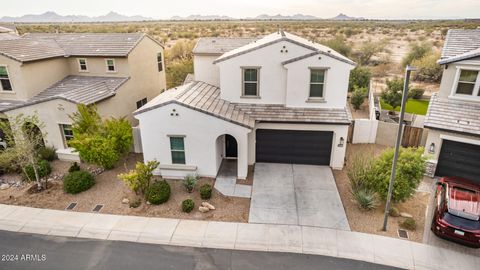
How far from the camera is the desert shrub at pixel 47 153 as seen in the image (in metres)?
16.9

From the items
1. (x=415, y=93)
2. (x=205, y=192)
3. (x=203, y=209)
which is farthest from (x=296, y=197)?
(x=415, y=93)

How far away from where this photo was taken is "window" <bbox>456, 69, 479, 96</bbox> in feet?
47.4

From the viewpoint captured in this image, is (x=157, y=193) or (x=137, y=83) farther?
(x=137, y=83)

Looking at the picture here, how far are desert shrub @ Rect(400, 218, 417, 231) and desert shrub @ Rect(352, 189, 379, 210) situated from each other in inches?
49.8

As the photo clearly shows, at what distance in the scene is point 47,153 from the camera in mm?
16922

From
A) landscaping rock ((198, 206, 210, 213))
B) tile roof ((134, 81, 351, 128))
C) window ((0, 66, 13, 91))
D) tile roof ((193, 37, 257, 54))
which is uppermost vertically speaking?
tile roof ((193, 37, 257, 54))

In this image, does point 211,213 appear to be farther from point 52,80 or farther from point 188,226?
point 52,80

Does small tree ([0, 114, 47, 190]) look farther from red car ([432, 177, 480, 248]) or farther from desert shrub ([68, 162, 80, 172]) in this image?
red car ([432, 177, 480, 248])

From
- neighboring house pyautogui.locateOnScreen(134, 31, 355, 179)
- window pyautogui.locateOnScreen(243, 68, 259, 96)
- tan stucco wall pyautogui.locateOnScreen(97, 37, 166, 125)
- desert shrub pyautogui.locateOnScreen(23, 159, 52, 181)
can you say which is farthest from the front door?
desert shrub pyautogui.locateOnScreen(23, 159, 52, 181)

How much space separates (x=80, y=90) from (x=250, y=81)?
10.4m

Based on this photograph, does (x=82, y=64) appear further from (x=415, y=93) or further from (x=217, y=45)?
(x=415, y=93)

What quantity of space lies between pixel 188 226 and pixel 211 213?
1.20 metres

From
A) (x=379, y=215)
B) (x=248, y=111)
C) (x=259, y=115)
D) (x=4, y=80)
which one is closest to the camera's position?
(x=379, y=215)

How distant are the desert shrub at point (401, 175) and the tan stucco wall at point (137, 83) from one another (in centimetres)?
1542
